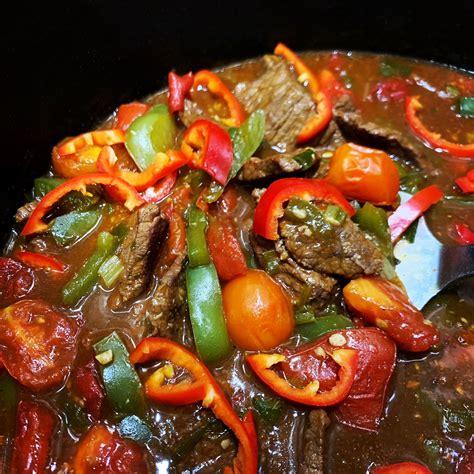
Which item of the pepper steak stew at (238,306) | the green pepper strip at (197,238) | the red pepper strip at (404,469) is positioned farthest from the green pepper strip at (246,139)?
the red pepper strip at (404,469)

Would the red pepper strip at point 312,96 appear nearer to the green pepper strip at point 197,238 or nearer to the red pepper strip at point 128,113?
the green pepper strip at point 197,238

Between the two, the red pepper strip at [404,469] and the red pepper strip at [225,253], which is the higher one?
the red pepper strip at [225,253]

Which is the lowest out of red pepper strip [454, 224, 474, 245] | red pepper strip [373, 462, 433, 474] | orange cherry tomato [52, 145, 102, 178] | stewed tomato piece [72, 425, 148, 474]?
red pepper strip [373, 462, 433, 474]

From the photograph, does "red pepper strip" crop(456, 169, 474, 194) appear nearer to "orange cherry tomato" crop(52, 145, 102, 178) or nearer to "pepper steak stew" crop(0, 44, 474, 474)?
"pepper steak stew" crop(0, 44, 474, 474)

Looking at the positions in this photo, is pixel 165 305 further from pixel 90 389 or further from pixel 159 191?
pixel 159 191

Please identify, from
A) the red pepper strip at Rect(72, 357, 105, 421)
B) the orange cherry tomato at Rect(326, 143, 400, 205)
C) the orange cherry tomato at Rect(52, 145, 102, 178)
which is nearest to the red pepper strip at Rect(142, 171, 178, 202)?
the orange cherry tomato at Rect(52, 145, 102, 178)

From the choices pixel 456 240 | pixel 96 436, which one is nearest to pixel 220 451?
pixel 96 436

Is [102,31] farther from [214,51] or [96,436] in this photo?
[96,436]
